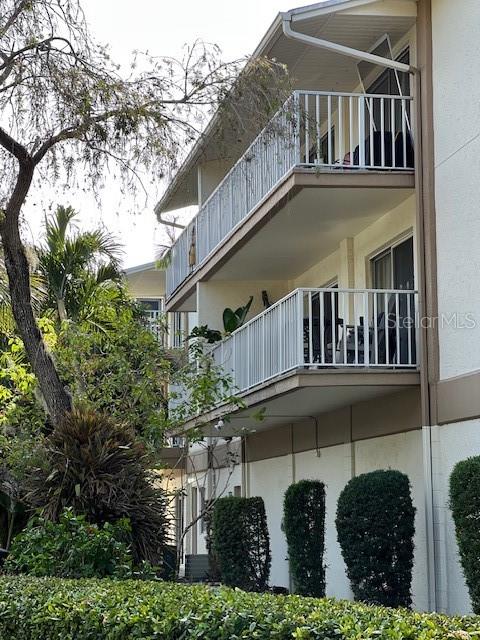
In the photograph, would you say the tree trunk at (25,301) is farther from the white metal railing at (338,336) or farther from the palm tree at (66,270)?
the palm tree at (66,270)

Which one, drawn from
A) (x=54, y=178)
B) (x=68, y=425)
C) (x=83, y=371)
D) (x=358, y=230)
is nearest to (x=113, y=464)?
(x=68, y=425)

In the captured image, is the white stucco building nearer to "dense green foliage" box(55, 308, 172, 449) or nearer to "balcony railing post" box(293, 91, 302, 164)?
"balcony railing post" box(293, 91, 302, 164)

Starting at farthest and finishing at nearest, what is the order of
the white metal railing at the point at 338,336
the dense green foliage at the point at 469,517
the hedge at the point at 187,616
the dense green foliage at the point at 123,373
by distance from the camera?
the dense green foliage at the point at 123,373
the white metal railing at the point at 338,336
the dense green foliage at the point at 469,517
the hedge at the point at 187,616

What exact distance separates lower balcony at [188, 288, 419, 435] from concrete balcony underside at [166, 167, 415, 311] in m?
1.21

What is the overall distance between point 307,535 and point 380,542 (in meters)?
3.26

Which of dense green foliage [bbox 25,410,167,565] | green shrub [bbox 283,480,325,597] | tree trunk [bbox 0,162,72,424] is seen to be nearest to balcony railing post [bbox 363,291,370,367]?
green shrub [bbox 283,480,325,597]

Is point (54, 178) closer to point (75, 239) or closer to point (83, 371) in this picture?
point (83, 371)

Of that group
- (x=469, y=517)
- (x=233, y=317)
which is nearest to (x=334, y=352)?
(x=469, y=517)

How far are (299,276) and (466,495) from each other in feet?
33.1

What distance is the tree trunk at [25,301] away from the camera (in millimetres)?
13312

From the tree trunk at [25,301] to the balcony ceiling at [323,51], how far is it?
1.76m

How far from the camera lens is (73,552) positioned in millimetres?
11906

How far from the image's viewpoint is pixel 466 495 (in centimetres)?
1194

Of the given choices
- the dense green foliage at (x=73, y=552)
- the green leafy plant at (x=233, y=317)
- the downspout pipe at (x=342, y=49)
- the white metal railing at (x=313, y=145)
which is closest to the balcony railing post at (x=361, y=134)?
the white metal railing at (x=313, y=145)
